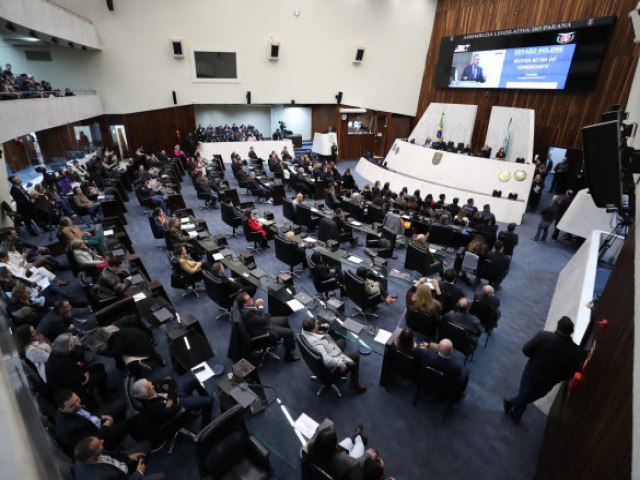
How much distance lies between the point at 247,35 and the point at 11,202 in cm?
1255

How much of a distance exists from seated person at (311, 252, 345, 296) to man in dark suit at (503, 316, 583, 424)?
2983 mm

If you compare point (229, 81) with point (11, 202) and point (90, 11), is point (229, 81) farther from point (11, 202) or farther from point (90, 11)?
point (11, 202)

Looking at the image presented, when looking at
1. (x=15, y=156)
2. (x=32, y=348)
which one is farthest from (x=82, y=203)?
(x=15, y=156)

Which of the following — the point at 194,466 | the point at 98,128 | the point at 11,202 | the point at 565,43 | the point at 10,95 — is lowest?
the point at 194,466

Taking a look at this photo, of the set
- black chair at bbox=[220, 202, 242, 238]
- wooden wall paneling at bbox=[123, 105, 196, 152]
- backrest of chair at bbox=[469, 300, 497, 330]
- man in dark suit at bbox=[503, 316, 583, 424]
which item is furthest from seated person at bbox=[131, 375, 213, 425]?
wooden wall paneling at bbox=[123, 105, 196, 152]

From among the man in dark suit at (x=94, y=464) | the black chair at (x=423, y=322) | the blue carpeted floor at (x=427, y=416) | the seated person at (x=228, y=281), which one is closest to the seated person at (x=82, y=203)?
the blue carpeted floor at (x=427, y=416)

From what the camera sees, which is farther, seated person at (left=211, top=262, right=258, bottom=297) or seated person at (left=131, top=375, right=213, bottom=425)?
seated person at (left=211, top=262, right=258, bottom=297)

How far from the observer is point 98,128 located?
16.5 metres

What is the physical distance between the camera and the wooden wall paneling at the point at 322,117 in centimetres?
2067

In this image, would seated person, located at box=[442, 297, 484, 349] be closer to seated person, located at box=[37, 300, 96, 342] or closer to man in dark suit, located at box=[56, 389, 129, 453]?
man in dark suit, located at box=[56, 389, 129, 453]

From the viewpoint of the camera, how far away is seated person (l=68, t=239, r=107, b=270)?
598 cm

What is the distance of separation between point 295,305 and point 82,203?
23.6 feet

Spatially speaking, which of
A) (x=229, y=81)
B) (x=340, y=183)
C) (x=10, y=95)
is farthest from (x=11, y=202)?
(x=229, y=81)

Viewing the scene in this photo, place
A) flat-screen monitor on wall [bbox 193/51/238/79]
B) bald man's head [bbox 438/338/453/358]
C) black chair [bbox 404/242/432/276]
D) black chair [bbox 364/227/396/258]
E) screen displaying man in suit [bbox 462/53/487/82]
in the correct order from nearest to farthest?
1. bald man's head [bbox 438/338/453/358]
2. black chair [bbox 404/242/432/276]
3. black chair [bbox 364/227/396/258]
4. screen displaying man in suit [bbox 462/53/487/82]
5. flat-screen monitor on wall [bbox 193/51/238/79]
